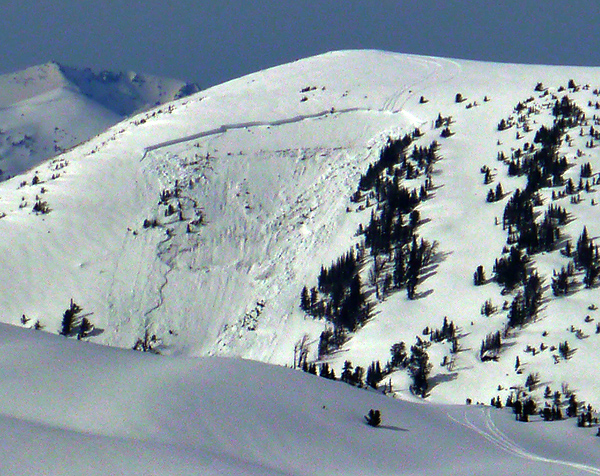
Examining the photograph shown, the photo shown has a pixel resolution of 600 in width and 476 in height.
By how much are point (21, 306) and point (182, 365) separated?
19304 mm

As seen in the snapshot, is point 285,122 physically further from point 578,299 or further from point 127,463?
point 127,463

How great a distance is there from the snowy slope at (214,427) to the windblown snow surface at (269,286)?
1.8 inches

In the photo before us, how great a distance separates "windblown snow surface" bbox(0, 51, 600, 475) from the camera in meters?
8.47

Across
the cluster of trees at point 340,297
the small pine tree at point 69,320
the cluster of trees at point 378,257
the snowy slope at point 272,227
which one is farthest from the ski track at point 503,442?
the small pine tree at point 69,320

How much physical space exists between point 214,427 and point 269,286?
892 inches

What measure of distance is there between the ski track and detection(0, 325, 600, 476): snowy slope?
0.04 metres

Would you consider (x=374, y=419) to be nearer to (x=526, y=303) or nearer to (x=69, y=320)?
(x=526, y=303)

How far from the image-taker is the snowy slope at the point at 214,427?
6.67 metres

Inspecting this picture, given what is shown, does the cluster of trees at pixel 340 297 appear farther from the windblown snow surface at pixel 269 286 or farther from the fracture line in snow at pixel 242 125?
the fracture line in snow at pixel 242 125

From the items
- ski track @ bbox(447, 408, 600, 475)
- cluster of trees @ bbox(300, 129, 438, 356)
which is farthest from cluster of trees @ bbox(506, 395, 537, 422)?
cluster of trees @ bbox(300, 129, 438, 356)

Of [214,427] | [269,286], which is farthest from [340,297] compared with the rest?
[214,427]

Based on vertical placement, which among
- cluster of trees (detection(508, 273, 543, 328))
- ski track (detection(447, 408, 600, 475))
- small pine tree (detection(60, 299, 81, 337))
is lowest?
ski track (detection(447, 408, 600, 475))

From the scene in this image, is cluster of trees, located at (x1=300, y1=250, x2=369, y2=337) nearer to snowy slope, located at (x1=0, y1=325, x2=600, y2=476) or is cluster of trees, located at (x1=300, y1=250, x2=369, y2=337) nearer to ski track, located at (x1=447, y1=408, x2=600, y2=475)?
ski track, located at (x1=447, y1=408, x2=600, y2=475)

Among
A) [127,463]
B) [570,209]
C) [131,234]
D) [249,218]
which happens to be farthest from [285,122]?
[127,463]
